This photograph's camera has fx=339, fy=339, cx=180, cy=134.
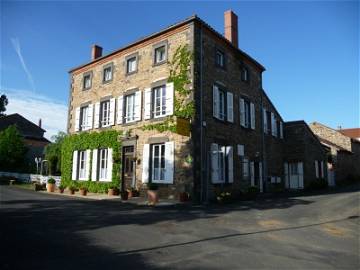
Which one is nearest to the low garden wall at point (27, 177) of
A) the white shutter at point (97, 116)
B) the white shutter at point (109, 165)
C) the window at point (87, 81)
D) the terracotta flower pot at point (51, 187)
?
the terracotta flower pot at point (51, 187)

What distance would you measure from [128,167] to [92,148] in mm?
3421

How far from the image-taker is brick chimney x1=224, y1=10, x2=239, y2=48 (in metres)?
19.8

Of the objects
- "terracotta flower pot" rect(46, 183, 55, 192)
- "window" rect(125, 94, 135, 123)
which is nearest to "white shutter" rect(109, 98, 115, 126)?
"window" rect(125, 94, 135, 123)

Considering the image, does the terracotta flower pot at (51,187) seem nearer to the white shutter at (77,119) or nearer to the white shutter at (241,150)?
the white shutter at (77,119)

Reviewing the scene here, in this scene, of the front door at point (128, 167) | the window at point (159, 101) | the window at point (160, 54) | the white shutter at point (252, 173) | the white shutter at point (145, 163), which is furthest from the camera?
the white shutter at point (252, 173)

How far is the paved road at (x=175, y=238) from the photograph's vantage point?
19.0ft

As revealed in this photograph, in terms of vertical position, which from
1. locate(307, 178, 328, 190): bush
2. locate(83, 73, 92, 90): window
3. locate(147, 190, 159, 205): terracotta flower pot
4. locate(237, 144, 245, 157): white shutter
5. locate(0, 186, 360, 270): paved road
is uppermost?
locate(83, 73, 92, 90): window

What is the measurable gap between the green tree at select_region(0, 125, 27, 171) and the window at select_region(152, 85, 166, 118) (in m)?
21.0

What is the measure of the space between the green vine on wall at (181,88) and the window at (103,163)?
14.3 ft

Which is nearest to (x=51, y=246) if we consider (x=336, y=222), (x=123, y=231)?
(x=123, y=231)

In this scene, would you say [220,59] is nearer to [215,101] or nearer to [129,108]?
[215,101]

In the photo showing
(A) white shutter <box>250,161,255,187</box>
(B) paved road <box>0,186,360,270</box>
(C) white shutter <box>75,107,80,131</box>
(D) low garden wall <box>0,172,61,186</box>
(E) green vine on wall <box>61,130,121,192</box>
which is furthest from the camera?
(D) low garden wall <box>0,172,61,186</box>

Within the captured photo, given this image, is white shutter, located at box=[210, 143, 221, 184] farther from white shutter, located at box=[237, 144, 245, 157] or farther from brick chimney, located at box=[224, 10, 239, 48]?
brick chimney, located at box=[224, 10, 239, 48]

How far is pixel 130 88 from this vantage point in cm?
1866
